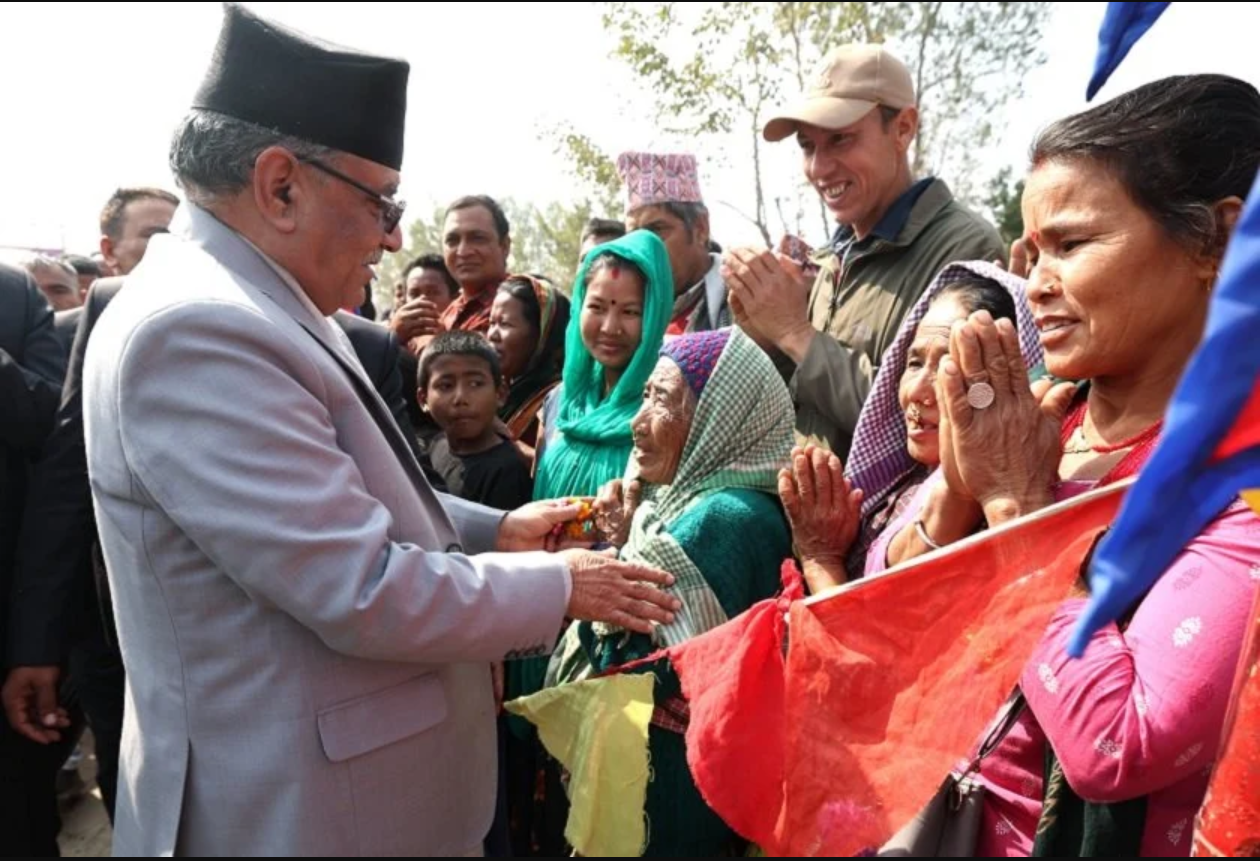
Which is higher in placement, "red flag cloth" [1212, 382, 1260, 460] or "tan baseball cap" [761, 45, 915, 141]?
"tan baseball cap" [761, 45, 915, 141]

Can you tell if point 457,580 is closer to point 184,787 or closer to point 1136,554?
point 184,787

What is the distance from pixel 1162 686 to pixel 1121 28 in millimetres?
831

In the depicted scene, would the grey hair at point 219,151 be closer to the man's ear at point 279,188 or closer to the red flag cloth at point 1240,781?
the man's ear at point 279,188

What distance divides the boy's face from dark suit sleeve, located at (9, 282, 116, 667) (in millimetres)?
1310

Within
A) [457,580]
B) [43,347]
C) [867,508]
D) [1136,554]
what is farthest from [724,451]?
[43,347]

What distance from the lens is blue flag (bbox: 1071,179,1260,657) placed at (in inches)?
27.3

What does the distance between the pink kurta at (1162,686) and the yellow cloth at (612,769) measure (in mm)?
979

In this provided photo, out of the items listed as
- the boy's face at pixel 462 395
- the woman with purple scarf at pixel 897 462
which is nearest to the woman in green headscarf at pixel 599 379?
the boy's face at pixel 462 395

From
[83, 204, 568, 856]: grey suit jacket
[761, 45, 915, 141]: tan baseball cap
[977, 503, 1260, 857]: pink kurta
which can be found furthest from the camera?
[761, 45, 915, 141]: tan baseball cap

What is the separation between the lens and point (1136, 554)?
72cm

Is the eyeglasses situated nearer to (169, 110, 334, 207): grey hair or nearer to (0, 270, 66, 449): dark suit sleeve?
(169, 110, 334, 207): grey hair

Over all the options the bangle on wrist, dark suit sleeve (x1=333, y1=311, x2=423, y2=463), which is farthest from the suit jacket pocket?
dark suit sleeve (x1=333, y1=311, x2=423, y2=463)

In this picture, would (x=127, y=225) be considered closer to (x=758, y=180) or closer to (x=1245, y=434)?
(x=1245, y=434)

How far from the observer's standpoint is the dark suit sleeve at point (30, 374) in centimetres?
290
